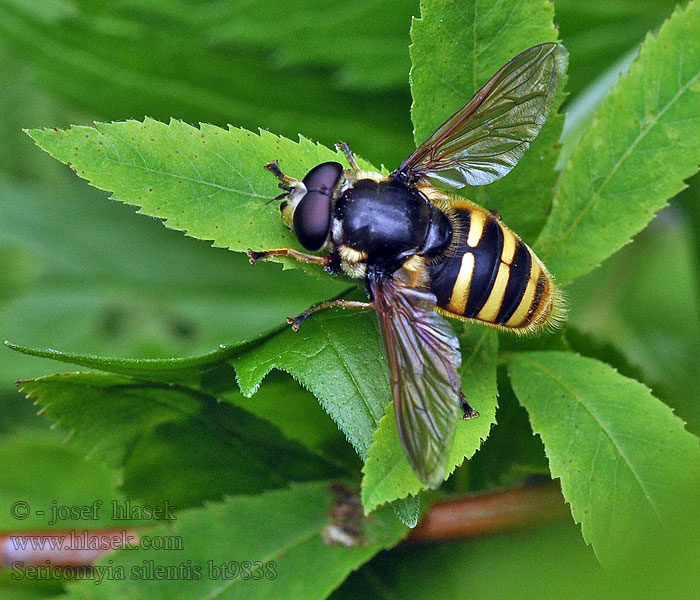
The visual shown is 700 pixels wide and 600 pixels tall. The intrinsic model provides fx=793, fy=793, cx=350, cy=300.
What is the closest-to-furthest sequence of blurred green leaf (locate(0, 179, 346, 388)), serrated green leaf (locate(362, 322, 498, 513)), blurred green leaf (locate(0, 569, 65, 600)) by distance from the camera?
1. serrated green leaf (locate(362, 322, 498, 513))
2. blurred green leaf (locate(0, 569, 65, 600))
3. blurred green leaf (locate(0, 179, 346, 388))

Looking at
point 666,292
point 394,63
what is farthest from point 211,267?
point 666,292

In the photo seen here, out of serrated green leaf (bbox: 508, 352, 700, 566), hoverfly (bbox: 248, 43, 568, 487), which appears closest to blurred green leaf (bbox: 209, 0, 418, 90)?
hoverfly (bbox: 248, 43, 568, 487)

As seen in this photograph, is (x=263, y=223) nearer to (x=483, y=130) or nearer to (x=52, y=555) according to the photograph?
(x=483, y=130)

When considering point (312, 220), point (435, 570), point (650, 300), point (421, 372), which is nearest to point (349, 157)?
point (312, 220)

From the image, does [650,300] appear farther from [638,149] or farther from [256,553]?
[256,553]

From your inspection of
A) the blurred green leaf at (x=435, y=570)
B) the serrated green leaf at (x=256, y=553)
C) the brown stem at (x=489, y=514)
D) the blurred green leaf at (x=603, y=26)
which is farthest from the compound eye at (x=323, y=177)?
the blurred green leaf at (x=603, y=26)

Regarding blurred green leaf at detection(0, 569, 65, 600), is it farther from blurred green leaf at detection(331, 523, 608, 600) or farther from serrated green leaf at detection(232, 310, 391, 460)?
serrated green leaf at detection(232, 310, 391, 460)
